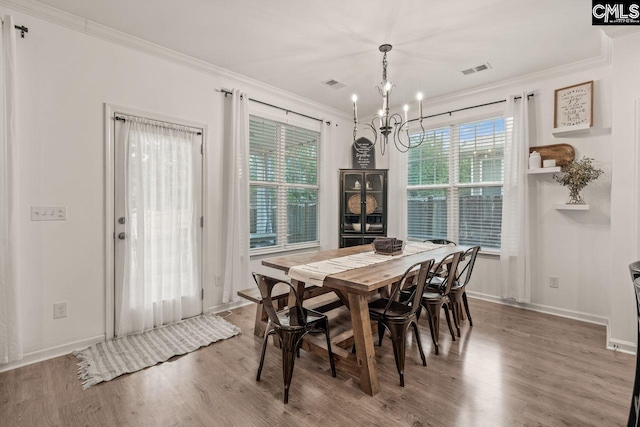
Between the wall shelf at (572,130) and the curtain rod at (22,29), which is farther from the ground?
the curtain rod at (22,29)

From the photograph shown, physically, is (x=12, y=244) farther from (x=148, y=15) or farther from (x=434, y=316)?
(x=434, y=316)

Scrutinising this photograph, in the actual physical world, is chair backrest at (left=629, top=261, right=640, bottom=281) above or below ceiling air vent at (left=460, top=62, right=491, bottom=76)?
below

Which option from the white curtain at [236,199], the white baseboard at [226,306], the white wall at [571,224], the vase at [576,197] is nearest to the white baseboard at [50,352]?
the white baseboard at [226,306]

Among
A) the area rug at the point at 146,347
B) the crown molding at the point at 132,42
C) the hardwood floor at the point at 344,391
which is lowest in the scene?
the hardwood floor at the point at 344,391

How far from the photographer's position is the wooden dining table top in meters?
1.98

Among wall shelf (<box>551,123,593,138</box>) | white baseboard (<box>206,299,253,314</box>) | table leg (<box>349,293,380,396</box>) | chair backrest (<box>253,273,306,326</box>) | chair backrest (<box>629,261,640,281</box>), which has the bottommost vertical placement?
white baseboard (<box>206,299,253,314</box>)

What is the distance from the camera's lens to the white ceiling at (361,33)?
2438mm

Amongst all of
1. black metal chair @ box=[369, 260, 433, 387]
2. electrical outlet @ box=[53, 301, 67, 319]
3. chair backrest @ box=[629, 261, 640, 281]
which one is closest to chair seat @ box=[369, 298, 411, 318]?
black metal chair @ box=[369, 260, 433, 387]

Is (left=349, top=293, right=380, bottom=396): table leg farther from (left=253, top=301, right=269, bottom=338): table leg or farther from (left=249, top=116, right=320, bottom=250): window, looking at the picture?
(left=249, top=116, right=320, bottom=250): window

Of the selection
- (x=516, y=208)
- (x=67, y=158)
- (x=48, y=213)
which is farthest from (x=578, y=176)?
(x=48, y=213)

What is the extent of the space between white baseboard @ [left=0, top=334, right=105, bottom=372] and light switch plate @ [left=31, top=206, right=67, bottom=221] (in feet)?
3.52

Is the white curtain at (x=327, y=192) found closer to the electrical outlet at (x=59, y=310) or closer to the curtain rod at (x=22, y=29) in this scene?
the electrical outlet at (x=59, y=310)

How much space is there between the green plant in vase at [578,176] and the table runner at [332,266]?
1.78m

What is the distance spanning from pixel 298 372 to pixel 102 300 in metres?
1.94
